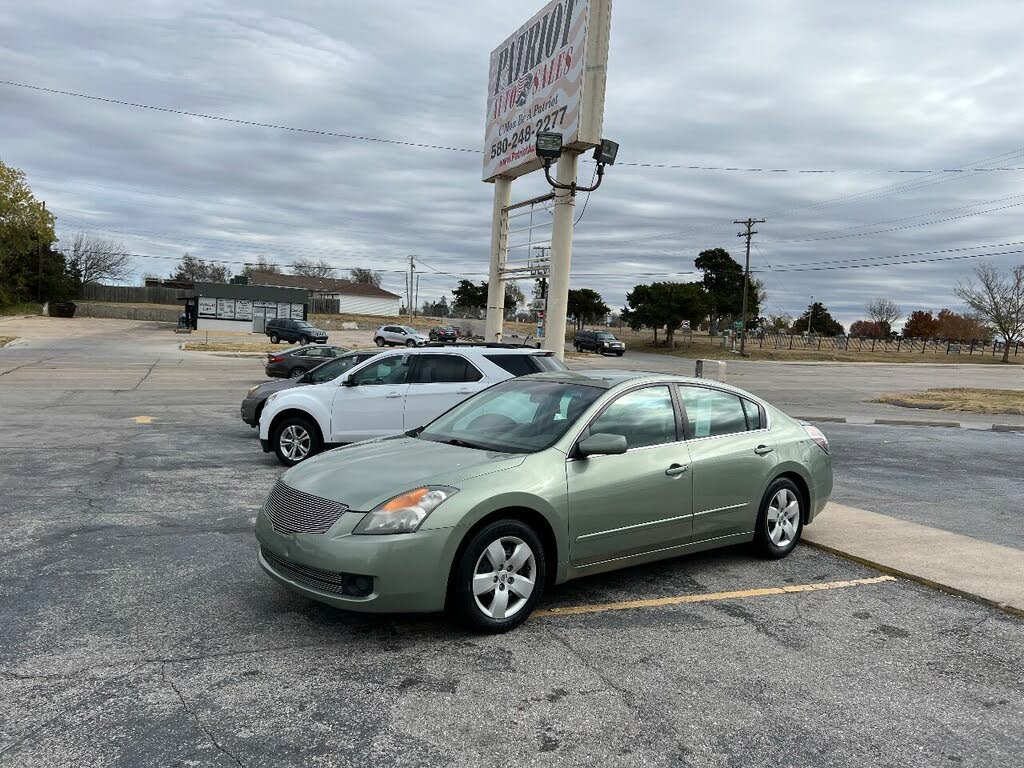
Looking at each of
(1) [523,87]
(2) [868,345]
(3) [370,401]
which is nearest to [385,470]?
(3) [370,401]

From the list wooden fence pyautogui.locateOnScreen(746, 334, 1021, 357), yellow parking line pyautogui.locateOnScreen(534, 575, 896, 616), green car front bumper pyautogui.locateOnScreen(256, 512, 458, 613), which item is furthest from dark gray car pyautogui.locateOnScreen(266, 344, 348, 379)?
wooden fence pyautogui.locateOnScreen(746, 334, 1021, 357)

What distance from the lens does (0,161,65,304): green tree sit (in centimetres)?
7556

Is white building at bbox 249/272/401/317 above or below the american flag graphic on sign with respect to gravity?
below

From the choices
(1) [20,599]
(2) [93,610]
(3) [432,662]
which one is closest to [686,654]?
(3) [432,662]

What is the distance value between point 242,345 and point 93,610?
4408 cm

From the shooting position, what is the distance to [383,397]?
9867 mm

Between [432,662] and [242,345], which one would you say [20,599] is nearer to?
[432,662]

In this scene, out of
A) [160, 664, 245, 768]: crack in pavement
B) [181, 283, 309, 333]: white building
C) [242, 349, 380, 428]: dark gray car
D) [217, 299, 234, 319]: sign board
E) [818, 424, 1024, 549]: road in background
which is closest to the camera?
[160, 664, 245, 768]: crack in pavement

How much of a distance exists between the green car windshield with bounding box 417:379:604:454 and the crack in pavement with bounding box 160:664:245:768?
2140 mm

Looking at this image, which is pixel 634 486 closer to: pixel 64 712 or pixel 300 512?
pixel 300 512

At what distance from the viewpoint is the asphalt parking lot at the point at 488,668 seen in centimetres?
317

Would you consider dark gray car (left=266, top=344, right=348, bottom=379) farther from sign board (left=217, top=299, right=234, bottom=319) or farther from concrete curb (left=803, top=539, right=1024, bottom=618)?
sign board (left=217, top=299, right=234, bottom=319)

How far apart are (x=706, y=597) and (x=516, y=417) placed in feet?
5.75

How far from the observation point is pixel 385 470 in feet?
14.7
